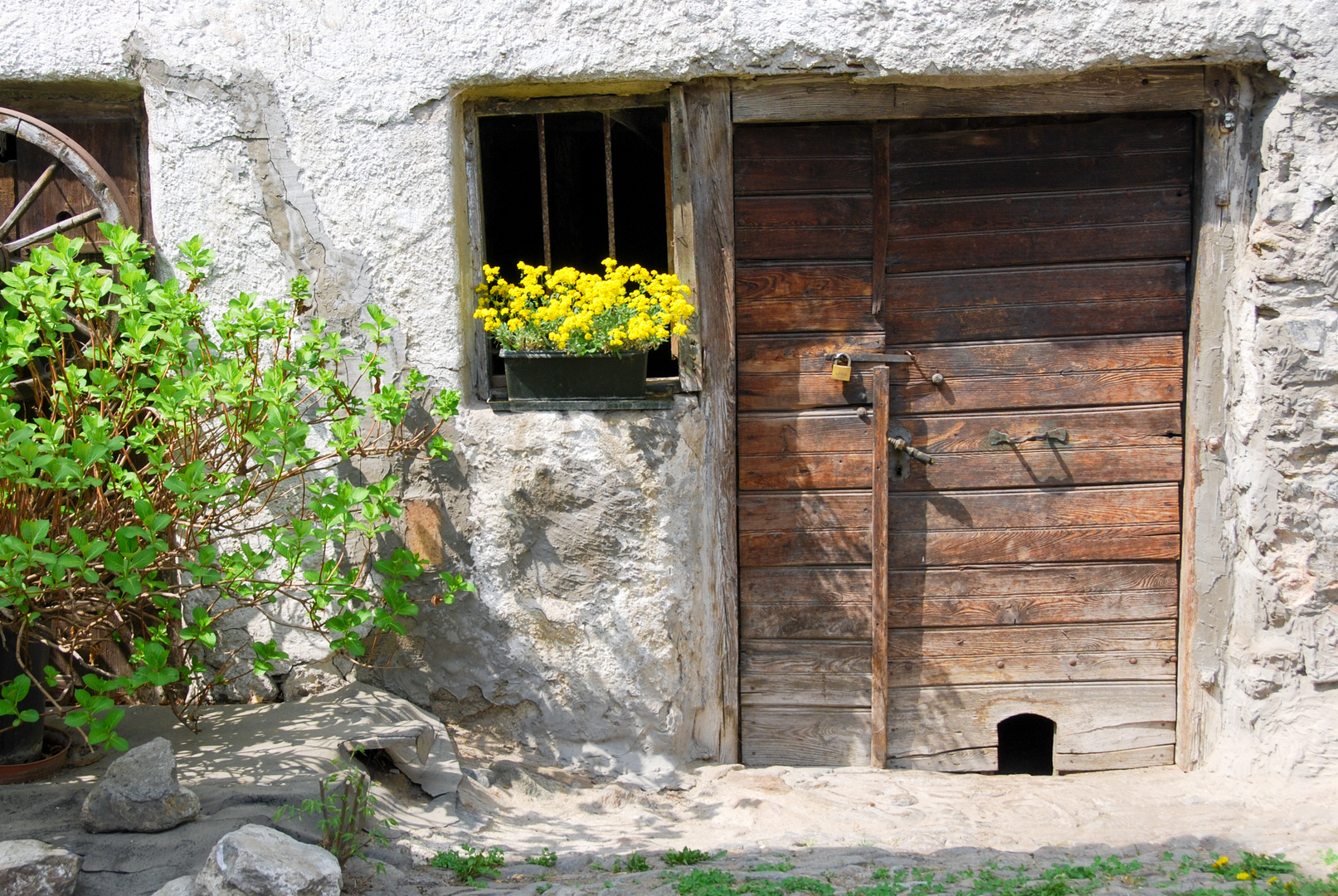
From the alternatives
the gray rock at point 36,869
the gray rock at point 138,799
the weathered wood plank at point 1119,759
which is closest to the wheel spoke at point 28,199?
the gray rock at point 138,799

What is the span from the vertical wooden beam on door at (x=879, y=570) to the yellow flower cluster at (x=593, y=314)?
70 centimetres

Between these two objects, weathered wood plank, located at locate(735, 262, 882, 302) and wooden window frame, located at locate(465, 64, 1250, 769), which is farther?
weathered wood plank, located at locate(735, 262, 882, 302)

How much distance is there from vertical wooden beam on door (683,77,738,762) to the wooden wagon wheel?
1777 millimetres

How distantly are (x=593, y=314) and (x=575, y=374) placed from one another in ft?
0.67

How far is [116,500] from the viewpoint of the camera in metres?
2.38

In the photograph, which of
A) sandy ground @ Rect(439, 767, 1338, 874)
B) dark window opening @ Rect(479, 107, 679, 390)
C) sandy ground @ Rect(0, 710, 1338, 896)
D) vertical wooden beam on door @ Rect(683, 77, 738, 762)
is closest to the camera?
sandy ground @ Rect(0, 710, 1338, 896)

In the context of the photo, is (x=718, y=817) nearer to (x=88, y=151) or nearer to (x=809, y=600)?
(x=809, y=600)

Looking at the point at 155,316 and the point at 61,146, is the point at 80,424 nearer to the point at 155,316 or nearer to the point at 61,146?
the point at 155,316

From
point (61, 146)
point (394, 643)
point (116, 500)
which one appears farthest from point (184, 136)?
point (394, 643)

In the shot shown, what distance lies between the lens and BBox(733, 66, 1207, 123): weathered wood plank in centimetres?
292

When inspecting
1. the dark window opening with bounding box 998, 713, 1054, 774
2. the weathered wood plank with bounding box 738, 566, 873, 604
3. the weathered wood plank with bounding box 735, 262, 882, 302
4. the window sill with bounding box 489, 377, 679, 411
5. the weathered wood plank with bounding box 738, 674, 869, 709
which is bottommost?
the dark window opening with bounding box 998, 713, 1054, 774

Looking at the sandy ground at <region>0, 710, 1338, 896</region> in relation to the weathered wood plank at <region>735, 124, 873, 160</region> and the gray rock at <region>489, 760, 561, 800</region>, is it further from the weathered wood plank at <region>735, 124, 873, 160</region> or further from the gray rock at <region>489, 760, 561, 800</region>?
the weathered wood plank at <region>735, 124, 873, 160</region>

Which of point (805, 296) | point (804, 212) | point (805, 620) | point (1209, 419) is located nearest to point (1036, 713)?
point (805, 620)

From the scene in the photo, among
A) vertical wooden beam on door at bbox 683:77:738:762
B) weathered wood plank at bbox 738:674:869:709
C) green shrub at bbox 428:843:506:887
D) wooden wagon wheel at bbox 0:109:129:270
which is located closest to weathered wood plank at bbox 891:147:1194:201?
vertical wooden beam on door at bbox 683:77:738:762
